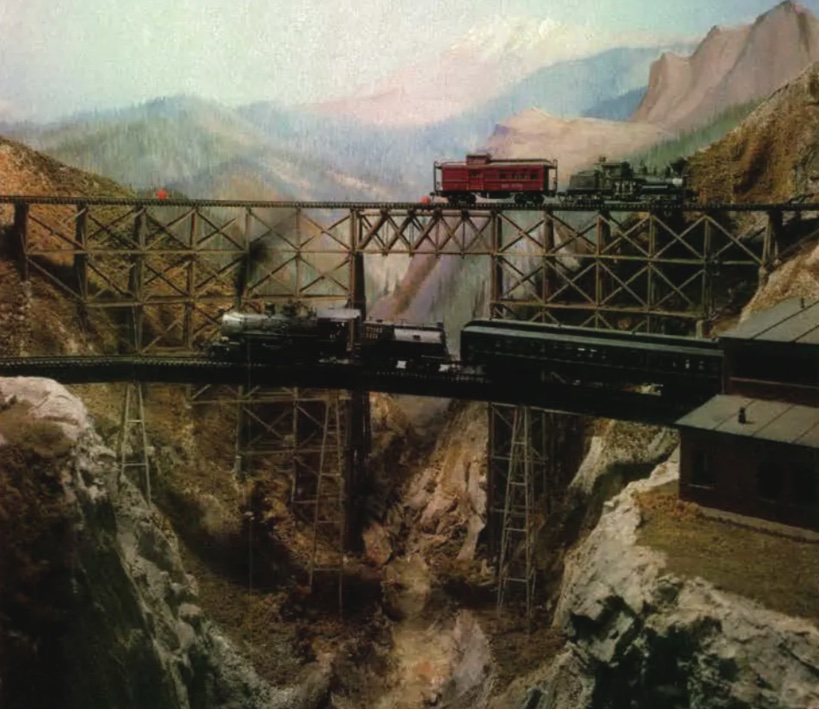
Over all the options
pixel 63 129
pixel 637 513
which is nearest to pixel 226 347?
pixel 637 513

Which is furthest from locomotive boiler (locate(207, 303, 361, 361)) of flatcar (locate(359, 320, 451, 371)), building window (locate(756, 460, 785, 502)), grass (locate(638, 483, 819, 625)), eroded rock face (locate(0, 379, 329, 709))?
building window (locate(756, 460, 785, 502))

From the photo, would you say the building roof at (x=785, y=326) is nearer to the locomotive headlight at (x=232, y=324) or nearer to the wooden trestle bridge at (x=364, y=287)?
the wooden trestle bridge at (x=364, y=287)

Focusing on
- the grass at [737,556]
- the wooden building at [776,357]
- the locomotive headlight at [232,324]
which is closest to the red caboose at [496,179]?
the locomotive headlight at [232,324]

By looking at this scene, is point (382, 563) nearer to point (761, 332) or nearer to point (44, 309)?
point (44, 309)

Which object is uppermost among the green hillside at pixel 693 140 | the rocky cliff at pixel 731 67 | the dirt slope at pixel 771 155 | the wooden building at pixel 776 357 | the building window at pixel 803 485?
the rocky cliff at pixel 731 67

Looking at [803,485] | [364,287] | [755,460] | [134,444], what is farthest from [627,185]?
[134,444]

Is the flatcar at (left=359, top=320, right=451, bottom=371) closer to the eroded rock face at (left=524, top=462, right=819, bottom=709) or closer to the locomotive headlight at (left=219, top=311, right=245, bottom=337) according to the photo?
the locomotive headlight at (left=219, top=311, right=245, bottom=337)
